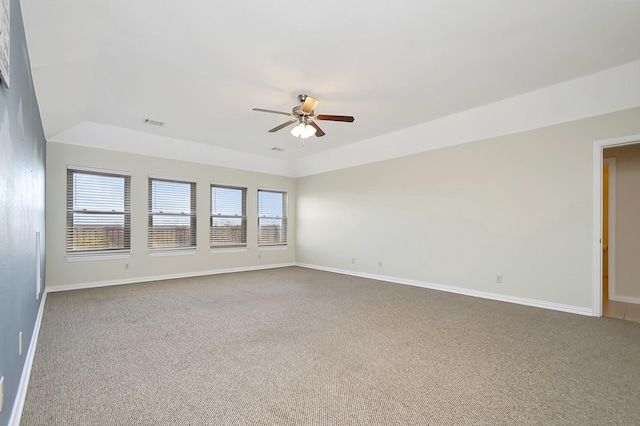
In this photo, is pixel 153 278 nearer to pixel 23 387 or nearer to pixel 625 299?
pixel 23 387

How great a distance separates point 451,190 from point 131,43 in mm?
4811

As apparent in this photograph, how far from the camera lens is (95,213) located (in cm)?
527

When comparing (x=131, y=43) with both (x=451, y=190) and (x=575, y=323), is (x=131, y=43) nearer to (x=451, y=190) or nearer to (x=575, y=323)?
(x=451, y=190)

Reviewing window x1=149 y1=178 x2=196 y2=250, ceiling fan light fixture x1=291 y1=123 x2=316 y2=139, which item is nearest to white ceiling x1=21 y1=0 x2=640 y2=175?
ceiling fan light fixture x1=291 y1=123 x2=316 y2=139

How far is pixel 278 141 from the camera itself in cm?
611

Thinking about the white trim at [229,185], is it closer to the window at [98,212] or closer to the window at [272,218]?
the window at [272,218]

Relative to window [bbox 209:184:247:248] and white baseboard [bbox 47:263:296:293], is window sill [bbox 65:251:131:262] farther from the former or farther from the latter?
window [bbox 209:184:247:248]

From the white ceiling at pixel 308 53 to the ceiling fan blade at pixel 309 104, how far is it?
0.30m

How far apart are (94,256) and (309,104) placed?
15.3ft

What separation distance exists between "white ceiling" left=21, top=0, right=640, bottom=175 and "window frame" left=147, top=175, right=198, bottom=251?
1.56 metres

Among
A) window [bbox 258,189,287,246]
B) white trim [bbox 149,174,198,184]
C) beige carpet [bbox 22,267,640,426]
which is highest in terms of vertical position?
white trim [bbox 149,174,198,184]

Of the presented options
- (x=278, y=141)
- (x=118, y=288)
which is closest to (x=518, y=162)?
(x=278, y=141)

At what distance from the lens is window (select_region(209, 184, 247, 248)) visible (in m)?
6.75

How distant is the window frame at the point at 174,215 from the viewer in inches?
230
